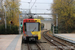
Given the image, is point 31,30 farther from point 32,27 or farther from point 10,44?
point 10,44

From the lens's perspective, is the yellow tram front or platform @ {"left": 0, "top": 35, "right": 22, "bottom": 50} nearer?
platform @ {"left": 0, "top": 35, "right": 22, "bottom": 50}

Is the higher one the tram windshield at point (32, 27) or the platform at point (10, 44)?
the tram windshield at point (32, 27)

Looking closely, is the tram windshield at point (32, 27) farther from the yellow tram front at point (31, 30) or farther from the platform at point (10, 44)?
the platform at point (10, 44)

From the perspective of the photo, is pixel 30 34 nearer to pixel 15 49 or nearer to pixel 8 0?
pixel 15 49

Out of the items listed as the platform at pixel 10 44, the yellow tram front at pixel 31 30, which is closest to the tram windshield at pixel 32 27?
the yellow tram front at pixel 31 30

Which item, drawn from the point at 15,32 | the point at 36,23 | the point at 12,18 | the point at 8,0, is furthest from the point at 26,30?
the point at 8,0

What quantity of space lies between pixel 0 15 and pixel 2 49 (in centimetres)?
1944

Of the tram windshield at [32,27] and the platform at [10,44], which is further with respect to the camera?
the tram windshield at [32,27]

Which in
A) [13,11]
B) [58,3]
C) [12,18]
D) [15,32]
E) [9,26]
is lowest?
[15,32]

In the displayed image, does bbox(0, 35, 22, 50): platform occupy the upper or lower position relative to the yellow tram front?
lower

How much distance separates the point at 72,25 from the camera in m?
26.9

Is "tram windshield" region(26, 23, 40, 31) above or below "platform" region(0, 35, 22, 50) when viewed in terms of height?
above

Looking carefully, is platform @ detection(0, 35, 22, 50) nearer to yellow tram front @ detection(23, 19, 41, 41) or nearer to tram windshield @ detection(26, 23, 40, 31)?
yellow tram front @ detection(23, 19, 41, 41)

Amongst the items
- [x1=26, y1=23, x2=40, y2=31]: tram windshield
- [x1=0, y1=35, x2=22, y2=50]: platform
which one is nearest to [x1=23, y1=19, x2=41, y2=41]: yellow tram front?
[x1=26, y1=23, x2=40, y2=31]: tram windshield
